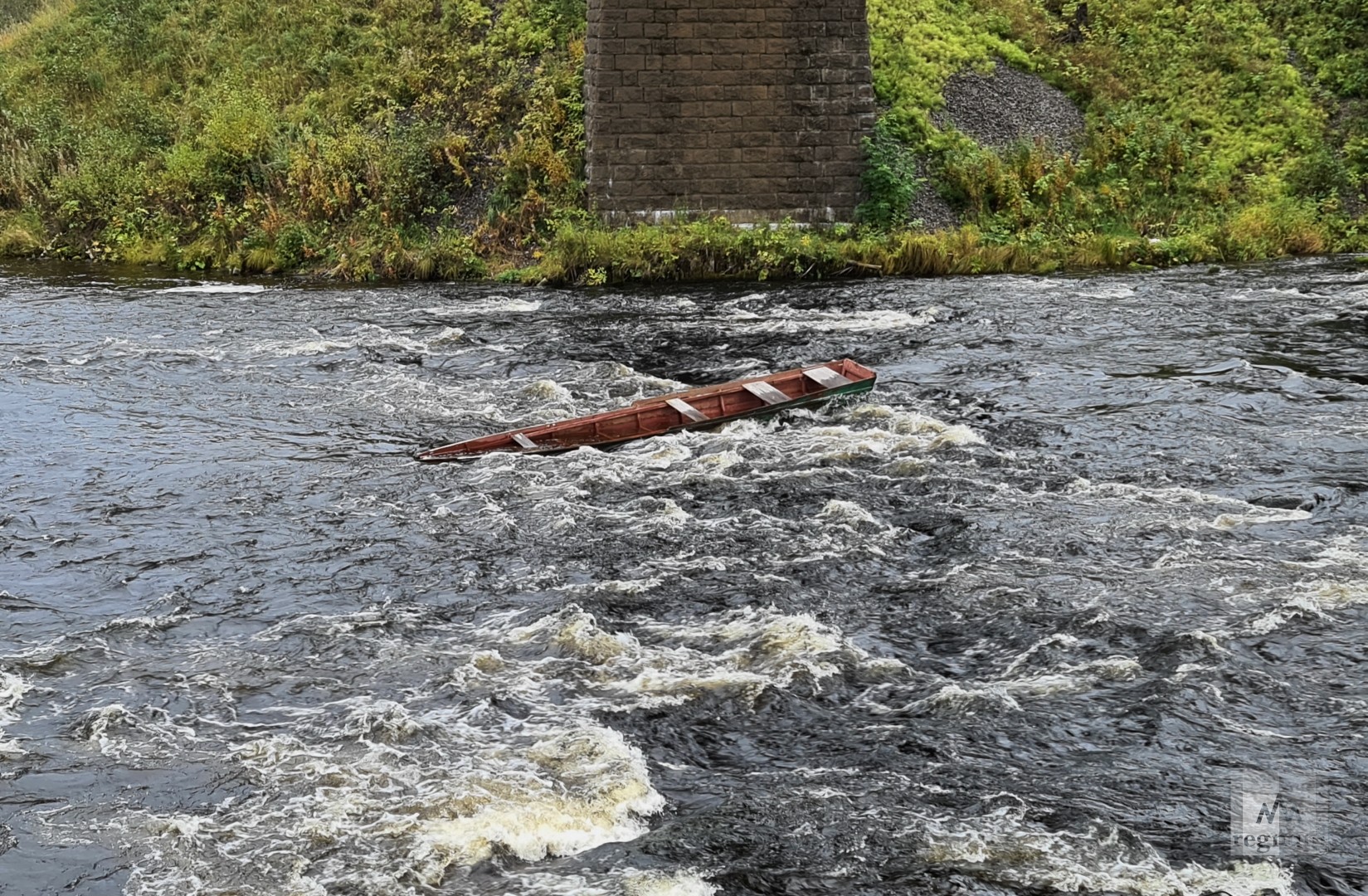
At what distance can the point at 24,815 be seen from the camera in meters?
8.49

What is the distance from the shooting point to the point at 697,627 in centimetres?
1063

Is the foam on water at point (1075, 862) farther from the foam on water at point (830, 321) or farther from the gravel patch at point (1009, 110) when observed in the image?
the gravel patch at point (1009, 110)

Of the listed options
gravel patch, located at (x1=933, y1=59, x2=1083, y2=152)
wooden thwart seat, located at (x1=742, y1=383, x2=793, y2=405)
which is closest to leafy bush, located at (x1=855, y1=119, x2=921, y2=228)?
gravel patch, located at (x1=933, y1=59, x2=1083, y2=152)

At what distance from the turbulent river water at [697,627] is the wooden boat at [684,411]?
25 cm

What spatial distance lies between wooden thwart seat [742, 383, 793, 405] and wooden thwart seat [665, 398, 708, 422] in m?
0.72

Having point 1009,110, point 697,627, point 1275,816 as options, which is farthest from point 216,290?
point 1275,816

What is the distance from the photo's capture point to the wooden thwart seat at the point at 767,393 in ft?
52.7

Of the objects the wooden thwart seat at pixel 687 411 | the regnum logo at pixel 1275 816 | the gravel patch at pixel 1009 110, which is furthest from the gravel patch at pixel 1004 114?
the regnum logo at pixel 1275 816

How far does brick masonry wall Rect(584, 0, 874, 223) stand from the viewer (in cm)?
2538

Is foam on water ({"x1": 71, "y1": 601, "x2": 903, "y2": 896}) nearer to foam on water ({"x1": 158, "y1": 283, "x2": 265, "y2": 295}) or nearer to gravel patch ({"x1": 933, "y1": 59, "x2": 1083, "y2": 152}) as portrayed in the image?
foam on water ({"x1": 158, "y1": 283, "x2": 265, "y2": 295})

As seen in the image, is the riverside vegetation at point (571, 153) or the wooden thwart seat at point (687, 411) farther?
the riverside vegetation at point (571, 153)

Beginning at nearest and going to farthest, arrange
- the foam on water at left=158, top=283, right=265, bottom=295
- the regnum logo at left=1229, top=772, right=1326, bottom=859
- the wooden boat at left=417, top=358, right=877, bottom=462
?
the regnum logo at left=1229, top=772, right=1326, bottom=859
the wooden boat at left=417, top=358, right=877, bottom=462
the foam on water at left=158, top=283, right=265, bottom=295

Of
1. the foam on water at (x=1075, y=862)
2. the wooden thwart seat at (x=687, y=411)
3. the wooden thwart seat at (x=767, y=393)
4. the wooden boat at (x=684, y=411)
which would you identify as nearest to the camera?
the foam on water at (x=1075, y=862)

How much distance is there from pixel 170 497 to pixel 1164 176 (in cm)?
2005
